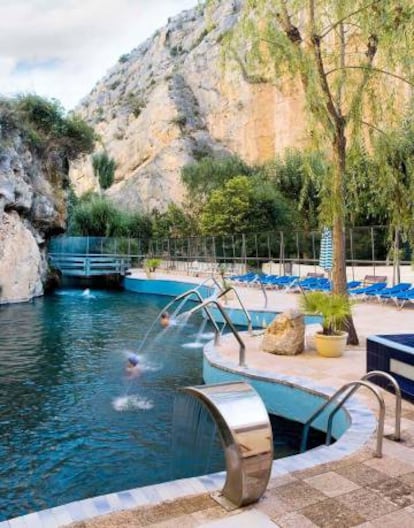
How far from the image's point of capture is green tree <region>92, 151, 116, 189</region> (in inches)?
1823

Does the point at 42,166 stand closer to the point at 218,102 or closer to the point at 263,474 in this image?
the point at 263,474

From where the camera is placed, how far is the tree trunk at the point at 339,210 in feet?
25.6

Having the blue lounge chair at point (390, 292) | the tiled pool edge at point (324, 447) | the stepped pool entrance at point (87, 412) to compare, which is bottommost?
the stepped pool entrance at point (87, 412)

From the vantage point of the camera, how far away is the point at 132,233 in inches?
1332

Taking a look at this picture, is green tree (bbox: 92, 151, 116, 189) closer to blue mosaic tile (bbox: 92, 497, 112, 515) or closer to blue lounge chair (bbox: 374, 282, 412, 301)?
blue lounge chair (bbox: 374, 282, 412, 301)

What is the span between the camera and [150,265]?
83.9ft

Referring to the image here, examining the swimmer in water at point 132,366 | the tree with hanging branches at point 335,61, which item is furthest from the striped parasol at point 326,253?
the swimmer in water at point 132,366

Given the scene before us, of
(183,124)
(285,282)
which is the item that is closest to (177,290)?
(285,282)

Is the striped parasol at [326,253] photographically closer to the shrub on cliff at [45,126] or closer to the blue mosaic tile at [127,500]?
the shrub on cliff at [45,126]

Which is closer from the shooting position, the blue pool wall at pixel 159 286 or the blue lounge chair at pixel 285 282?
the blue lounge chair at pixel 285 282

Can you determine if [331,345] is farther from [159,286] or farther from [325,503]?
[159,286]

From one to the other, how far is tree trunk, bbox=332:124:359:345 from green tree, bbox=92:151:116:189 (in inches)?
1596

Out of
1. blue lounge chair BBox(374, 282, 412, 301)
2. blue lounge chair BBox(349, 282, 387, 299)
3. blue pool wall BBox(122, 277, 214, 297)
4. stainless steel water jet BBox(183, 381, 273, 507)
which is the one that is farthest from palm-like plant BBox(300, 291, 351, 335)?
blue pool wall BBox(122, 277, 214, 297)

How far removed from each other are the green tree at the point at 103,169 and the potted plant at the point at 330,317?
40667 millimetres
